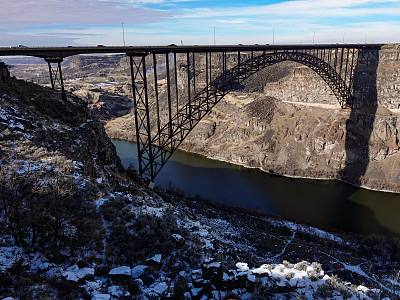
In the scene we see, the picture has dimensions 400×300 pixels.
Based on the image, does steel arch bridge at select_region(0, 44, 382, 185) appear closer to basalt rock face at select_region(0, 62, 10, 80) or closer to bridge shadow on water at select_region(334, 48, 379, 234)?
bridge shadow on water at select_region(334, 48, 379, 234)

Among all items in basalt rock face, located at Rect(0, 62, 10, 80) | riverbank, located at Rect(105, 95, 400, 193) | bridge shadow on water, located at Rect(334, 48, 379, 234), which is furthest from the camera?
bridge shadow on water, located at Rect(334, 48, 379, 234)

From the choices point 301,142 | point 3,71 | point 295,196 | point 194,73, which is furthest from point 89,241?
point 301,142

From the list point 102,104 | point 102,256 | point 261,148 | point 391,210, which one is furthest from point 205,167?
point 102,104

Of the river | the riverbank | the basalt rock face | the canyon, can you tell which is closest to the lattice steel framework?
the canyon

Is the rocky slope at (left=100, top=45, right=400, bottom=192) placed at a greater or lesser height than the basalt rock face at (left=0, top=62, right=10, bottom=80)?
lesser

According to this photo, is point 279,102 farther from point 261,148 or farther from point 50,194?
point 50,194

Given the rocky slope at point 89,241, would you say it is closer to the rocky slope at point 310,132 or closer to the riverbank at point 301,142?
the riverbank at point 301,142
